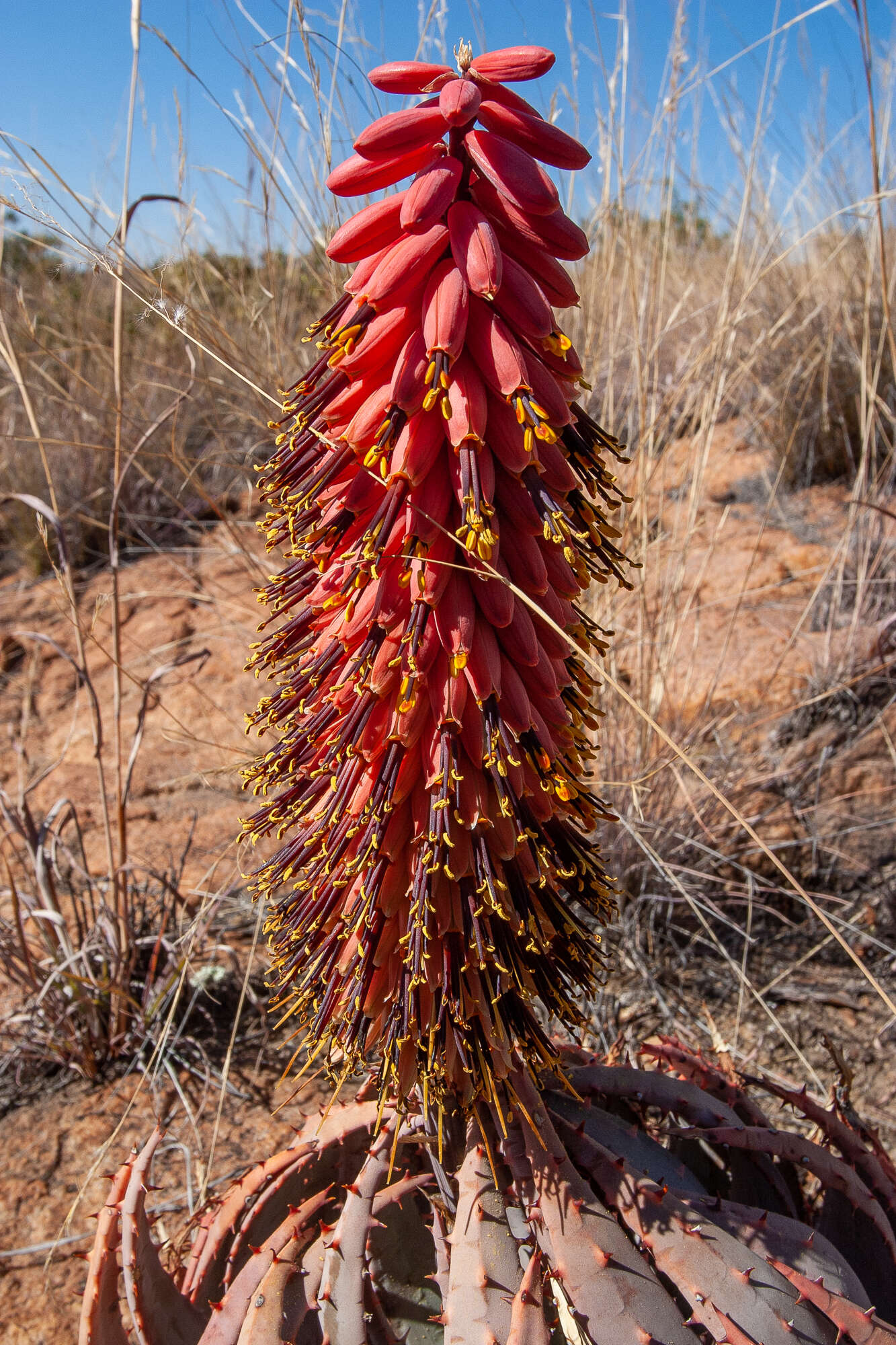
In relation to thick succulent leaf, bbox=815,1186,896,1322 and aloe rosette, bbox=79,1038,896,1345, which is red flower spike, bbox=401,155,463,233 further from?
thick succulent leaf, bbox=815,1186,896,1322

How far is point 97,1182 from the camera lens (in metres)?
2.61

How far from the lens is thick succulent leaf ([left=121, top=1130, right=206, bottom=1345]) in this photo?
1.43 meters

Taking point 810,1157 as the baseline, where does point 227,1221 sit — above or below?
below

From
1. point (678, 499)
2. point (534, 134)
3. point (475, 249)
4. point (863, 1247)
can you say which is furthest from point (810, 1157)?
point (678, 499)

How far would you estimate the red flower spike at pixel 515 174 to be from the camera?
1.14 metres

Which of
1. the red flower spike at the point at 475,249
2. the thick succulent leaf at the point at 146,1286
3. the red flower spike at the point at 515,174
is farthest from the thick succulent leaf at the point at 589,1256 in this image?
the red flower spike at the point at 515,174

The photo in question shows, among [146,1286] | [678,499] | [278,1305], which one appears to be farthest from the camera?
[678,499]

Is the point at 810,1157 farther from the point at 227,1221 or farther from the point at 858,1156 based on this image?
the point at 227,1221

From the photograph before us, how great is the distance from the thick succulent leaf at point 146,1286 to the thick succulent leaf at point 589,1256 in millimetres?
654

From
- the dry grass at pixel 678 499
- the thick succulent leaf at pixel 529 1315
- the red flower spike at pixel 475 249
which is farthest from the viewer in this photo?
the dry grass at pixel 678 499

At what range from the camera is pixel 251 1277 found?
1418 mm

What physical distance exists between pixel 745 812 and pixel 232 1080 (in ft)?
7.50

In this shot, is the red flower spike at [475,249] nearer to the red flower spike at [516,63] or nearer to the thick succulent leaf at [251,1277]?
the red flower spike at [516,63]

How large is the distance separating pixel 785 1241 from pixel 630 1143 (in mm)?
284
